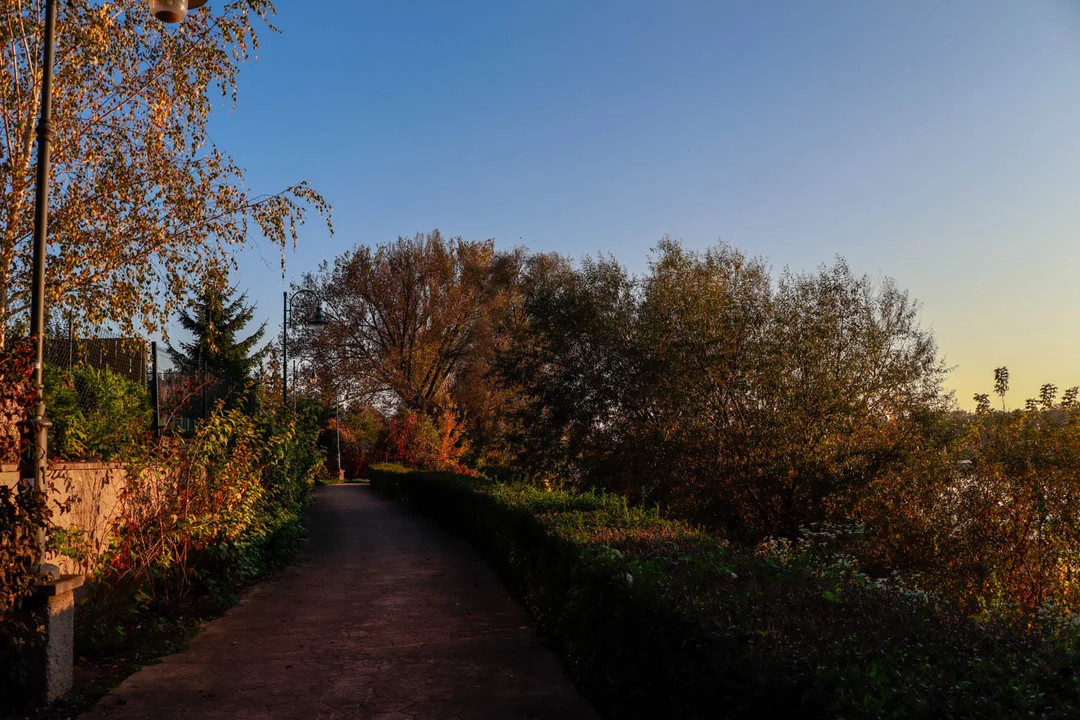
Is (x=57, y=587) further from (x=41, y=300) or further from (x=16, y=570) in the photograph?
(x=41, y=300)

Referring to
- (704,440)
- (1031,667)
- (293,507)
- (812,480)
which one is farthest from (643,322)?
(1031,667)

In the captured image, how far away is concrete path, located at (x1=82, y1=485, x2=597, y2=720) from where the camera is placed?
17.3 ft

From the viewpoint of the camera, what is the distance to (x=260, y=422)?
10680 millimetres

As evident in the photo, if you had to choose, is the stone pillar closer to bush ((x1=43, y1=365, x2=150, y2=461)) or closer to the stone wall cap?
the stone wall cap

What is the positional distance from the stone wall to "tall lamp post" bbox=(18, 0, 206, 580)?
9.8 inches

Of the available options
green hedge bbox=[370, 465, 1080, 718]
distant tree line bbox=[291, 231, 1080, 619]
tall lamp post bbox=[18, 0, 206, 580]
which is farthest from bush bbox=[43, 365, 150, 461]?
distant tree line bbox=[291, 231, 1080, 619]

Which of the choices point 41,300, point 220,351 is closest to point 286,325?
point 220,351

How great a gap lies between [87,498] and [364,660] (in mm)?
2781

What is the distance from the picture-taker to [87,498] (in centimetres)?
668

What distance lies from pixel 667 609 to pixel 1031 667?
64.4 inches

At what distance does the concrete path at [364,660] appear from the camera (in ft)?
17.3

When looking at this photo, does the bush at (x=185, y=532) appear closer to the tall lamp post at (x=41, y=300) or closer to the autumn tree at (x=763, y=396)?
the tall lamp post at (x=41, y=300)

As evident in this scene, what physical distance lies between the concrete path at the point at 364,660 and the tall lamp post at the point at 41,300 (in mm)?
1436

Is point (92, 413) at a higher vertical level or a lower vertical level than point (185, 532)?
higher
